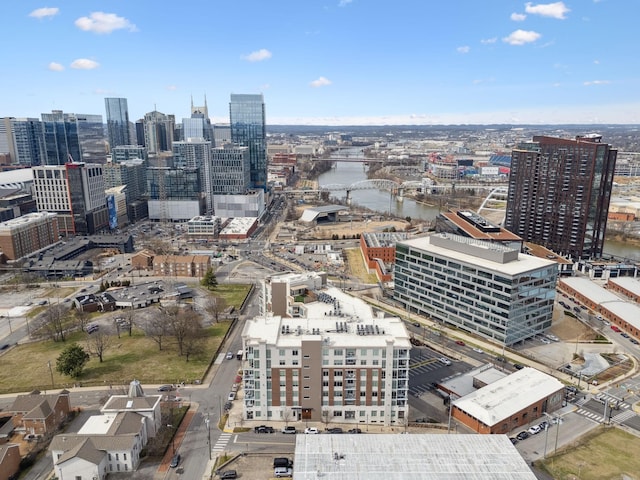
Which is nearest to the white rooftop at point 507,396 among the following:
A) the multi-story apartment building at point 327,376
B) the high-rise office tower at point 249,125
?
the multi-story apartment building at point 327,376

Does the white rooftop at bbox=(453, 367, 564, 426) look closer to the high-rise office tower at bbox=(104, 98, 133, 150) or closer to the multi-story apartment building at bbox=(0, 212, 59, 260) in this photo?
the multi-story apartment building at bbox=(0, 212, 59, 260)

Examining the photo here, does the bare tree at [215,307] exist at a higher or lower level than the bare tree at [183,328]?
lower

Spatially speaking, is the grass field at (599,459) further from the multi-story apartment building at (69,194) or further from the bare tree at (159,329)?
the multi-story apartment building at (69,194)

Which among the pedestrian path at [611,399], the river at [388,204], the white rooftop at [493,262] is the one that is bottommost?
the river at [388,204]

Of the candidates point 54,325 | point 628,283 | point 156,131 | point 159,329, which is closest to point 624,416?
point 628,283

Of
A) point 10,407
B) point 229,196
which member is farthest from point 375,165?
point 10,407

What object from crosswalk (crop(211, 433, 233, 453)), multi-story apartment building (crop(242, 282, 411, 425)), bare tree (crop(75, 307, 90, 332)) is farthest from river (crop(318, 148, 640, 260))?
bare tree (crop(75, 307, 90, 332))

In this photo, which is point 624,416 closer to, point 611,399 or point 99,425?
point 611,399
